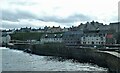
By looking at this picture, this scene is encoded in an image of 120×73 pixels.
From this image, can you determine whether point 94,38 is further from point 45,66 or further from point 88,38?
point 45,66

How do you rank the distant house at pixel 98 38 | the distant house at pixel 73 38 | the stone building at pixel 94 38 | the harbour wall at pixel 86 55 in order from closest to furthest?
the harbour wall at pixel 86 55, the distant house at pixel 98 38, the stone building at pixel 94 38, the distant house at pixel 73 38

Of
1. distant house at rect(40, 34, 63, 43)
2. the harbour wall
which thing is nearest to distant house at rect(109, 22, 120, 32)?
distant house at rect(40, 34, 63, 43)

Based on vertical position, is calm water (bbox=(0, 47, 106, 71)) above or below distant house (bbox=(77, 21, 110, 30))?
below

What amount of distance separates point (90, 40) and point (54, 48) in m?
25.2

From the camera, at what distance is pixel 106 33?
90.8 m

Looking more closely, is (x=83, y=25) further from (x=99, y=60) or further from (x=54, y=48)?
(x=99, y=60)

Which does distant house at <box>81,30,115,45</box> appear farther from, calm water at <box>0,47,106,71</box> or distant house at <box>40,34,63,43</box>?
calm water at <box>0,47,106,71</box>

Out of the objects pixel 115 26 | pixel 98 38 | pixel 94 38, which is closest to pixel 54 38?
pixel 94 38

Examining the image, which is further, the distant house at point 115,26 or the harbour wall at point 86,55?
the distant house at point 115,26

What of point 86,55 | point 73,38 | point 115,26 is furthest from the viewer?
point 73,38

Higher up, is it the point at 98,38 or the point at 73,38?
the point at 98,38

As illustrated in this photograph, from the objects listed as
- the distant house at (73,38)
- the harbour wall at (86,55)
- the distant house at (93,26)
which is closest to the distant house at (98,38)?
the distant house at (73,38)

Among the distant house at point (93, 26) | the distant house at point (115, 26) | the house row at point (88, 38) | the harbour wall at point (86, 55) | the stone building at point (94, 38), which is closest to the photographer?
the harbour wall at point (86, 55)

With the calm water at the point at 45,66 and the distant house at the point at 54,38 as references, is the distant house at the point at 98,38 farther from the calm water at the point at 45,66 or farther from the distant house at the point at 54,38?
the calm water at the point at 45,66
